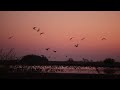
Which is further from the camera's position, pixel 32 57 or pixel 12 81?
pixel 32 57

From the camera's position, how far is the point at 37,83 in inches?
106
